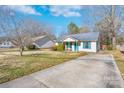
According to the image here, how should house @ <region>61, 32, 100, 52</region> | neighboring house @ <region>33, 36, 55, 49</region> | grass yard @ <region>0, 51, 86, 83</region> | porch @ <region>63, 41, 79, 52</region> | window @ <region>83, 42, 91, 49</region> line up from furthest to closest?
neighboring house @ <region>33, 36, 55, 49</region>, porch @ <region>63, 41, 79, 52</region>, window @ <region>83, 42, 91, 49</region>, house @ <region>61, 32, 100, 52</region>, grass yard @ <region>0, 51, 86, 83</region>

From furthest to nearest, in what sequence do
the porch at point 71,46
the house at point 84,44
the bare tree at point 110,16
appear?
the bare tree at point 110,16 → the porch at point 71,46 → the house at point 84,44

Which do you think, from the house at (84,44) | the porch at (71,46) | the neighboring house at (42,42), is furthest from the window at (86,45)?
the neighboring house at (42,42)

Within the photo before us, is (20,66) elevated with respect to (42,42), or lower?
elevated

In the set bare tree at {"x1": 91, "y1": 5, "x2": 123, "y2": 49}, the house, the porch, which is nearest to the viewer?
the house

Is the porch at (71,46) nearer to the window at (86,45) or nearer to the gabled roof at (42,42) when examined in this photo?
the window at (86,45)

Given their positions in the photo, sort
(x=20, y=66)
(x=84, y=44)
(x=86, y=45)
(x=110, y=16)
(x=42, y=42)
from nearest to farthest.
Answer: (x=20, y=66)
(x=86, y=45)
(x=84, y=44)
(x=110, y=16)
(x=42, y=42)

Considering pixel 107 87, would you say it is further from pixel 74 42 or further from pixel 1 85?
pixel 74 42

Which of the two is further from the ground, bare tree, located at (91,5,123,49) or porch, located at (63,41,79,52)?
bare tree, located at (91,5,123,49)

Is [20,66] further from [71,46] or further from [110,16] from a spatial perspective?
[110,16]

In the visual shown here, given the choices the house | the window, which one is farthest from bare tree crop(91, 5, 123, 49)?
the window

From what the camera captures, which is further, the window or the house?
the window

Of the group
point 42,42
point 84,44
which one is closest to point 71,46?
point 84,44

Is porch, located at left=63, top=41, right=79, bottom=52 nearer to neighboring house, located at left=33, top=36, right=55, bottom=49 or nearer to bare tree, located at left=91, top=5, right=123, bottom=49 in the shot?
bare tree, located at left=91, top=5, right=123, bottom=49
